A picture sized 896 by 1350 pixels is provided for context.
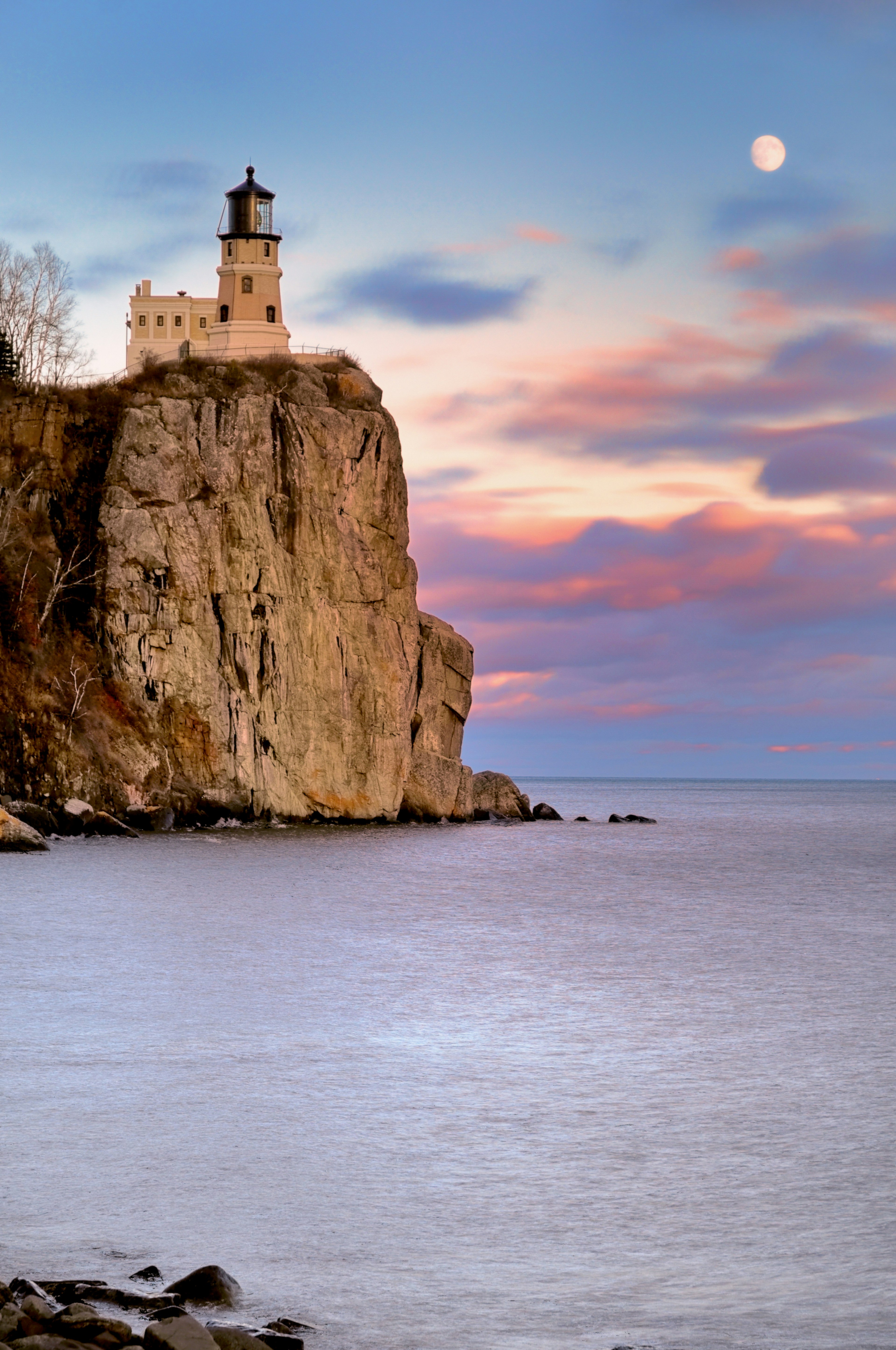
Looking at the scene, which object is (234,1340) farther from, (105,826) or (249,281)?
(249,281)

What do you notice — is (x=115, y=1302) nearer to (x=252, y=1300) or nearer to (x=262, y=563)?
(x=252, y=1300)

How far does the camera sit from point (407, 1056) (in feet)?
61.0

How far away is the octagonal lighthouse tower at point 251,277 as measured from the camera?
257 feet

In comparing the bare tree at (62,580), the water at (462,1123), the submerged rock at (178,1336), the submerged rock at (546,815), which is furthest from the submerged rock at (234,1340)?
the submerged rock at (546,815)

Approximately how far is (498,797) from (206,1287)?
76.6 metres

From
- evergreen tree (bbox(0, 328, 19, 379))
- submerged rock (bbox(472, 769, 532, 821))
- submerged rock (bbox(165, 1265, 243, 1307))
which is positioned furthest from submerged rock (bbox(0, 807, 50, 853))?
submerged rock (bbox(165, 1265, 243, 1307))

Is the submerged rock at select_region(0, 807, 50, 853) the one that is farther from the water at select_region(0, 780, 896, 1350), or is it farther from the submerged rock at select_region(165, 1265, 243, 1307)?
the submerged rock at select_region(165, 1265, 243, 1307)

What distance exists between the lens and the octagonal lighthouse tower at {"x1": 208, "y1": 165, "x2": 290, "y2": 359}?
78.4 meters

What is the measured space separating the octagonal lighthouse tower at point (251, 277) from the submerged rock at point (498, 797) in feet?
91.3

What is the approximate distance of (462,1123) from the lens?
14.8 metres

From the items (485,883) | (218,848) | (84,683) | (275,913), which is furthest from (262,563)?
(275,913)

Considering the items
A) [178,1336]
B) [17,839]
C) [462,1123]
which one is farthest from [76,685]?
[178,1336]

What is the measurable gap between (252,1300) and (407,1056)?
9.02 meters

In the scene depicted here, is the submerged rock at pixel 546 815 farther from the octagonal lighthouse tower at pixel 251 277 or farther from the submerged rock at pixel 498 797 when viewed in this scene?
the octagonal lighthouse tower at pixel 251 277
